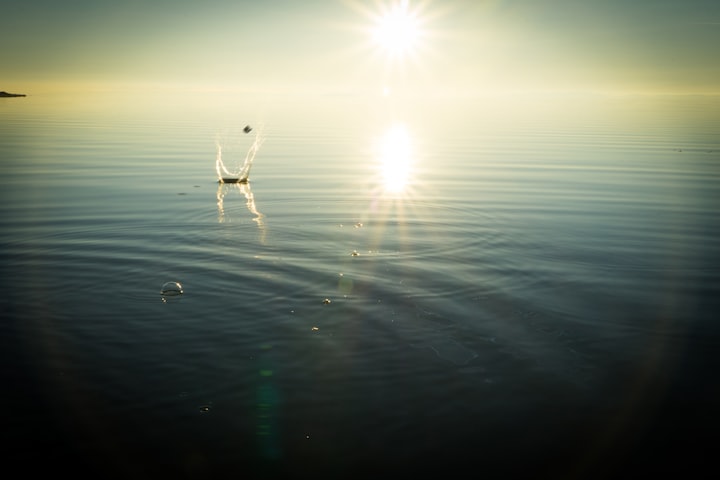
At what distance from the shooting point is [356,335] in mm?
10930

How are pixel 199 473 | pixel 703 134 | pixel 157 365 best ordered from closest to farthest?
1. pixel 199 473
2. pixel 157 365
3. pixel 703 134

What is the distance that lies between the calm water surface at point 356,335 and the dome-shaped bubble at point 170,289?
0.28 metres

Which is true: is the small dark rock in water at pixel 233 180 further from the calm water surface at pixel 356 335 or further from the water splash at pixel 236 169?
the calm water surface at pixel 356 335

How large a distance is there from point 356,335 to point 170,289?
14.4 feet

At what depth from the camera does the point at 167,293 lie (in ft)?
42.8

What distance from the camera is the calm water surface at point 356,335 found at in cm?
767

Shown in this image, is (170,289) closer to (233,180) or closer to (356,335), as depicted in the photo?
(356,335)

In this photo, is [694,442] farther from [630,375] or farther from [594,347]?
[594,347]

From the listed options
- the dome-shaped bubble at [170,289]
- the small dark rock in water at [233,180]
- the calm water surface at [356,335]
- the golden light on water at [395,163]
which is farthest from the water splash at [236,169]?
the dome-shaped bubble at [170,289]

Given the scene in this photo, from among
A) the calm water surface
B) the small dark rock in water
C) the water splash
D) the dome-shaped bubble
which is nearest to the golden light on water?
the calm water surface

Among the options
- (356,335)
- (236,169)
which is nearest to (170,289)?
(356,335)

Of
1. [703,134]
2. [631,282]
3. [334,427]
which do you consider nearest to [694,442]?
[334,427]

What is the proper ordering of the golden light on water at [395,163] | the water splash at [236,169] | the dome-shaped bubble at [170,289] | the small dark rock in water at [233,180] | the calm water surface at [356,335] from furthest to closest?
the golden light on water at [395,163] < the water splash at [236,169] < the small dark rock in water at [233,180] < the dome-shaped bubble at [170,289] < the calm water surface at [356,335]

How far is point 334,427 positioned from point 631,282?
29.9 ft
